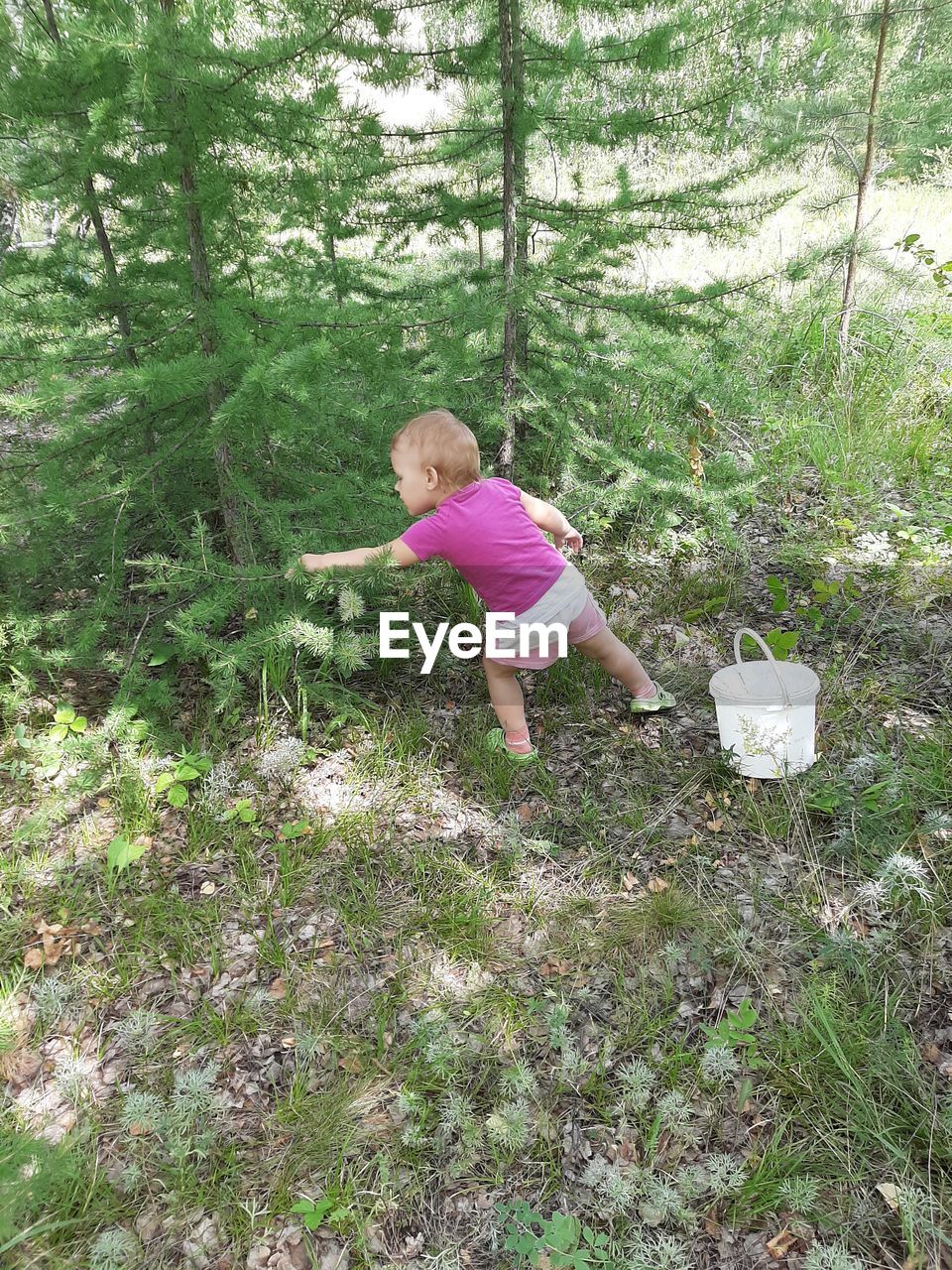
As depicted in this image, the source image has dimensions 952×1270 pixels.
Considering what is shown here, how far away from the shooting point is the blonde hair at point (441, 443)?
2.74 metres

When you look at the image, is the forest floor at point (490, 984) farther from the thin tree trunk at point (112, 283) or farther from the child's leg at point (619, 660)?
the thin tree trunk at point (112, 283)

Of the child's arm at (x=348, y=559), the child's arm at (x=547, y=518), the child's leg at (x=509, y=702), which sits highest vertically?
the child's arm at (x=348, y=559)

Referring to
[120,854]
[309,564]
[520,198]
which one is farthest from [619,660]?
[520,198]

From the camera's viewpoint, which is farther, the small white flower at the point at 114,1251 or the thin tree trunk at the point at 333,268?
the thin tree trunk at the point at 333,268

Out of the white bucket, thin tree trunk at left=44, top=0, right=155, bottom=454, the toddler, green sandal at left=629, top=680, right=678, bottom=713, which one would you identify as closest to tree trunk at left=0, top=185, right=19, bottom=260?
thin tree trunk at left=44, top=0, right=155, bottom=454

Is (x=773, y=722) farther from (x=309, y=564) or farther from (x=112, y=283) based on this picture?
(x=112, y=283)

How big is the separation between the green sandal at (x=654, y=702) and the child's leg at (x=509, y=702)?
55 centimetres

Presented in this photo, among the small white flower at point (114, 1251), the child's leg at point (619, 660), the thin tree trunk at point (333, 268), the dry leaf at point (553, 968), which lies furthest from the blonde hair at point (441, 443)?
the small white flower at point (114, 1251)

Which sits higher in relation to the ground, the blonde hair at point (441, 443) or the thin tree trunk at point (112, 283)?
the thin tree trunk at point (112, 283)

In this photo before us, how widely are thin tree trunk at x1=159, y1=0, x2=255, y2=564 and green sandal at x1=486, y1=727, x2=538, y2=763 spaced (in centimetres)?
134

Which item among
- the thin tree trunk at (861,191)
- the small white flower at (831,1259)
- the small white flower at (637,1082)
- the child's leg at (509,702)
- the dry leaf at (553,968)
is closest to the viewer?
the small white flower at (831,1259)
